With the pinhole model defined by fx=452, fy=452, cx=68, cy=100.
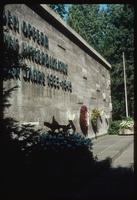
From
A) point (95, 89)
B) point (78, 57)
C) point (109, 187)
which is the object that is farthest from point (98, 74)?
point (109, 187)

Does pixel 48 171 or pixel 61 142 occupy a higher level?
pixel 61 142

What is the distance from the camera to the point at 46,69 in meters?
16.3

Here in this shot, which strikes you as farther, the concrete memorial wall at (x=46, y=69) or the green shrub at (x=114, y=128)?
the green shrub at (x=114, y=128)

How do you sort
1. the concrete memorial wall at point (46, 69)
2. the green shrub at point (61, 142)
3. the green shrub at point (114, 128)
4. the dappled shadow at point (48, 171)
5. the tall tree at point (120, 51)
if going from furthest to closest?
1. the tall tree at point (120, 51)
2. the green shrub at point (114, 128)
3. the concrete memorial wall at point (46, 69)
4. the green shrub at point (61, 142)
5. the dappled shadow at point (48, 171)

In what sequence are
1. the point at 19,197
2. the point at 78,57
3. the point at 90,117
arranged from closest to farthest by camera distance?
the point at 19,197, the point at 78,57, the point at 90,117

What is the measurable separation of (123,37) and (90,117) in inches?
1107

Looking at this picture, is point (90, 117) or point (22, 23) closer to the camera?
point (22, 23)

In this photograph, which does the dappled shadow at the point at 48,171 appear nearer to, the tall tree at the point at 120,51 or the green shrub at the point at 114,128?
the green shrub at the point at 114,128

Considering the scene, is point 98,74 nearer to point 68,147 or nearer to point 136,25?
point 68,147

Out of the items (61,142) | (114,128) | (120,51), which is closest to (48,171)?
(61,142)

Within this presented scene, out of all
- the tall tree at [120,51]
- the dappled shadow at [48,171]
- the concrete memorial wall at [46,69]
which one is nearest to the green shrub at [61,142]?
the dappled shadow at [48,171]

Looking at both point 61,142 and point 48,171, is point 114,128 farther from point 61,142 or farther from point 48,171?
point 48,171

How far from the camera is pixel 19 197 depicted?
667 centimetres

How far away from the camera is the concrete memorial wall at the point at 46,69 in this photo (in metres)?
13.2
